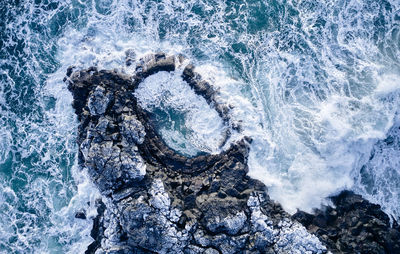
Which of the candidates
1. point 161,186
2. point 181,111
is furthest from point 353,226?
point 181,111

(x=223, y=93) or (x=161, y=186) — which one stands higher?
(x=223, y=93)

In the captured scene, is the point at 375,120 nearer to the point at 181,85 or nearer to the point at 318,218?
the point at 318,218

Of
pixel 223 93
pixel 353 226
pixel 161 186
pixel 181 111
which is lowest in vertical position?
pixel 161 186

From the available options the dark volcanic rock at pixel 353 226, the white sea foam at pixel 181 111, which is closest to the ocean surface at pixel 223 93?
the white sea foam at pixel 181 111

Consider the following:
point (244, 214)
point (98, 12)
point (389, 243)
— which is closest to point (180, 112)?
point (244, 214)

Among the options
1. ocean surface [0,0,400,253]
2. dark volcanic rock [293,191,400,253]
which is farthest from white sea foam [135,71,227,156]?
dark volcanic rock [293,191,400,253]

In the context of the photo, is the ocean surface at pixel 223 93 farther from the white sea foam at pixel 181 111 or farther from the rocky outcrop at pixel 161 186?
the rocky outcrop at pixel 161 186

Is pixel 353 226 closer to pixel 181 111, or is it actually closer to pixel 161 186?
pixel 161 186
